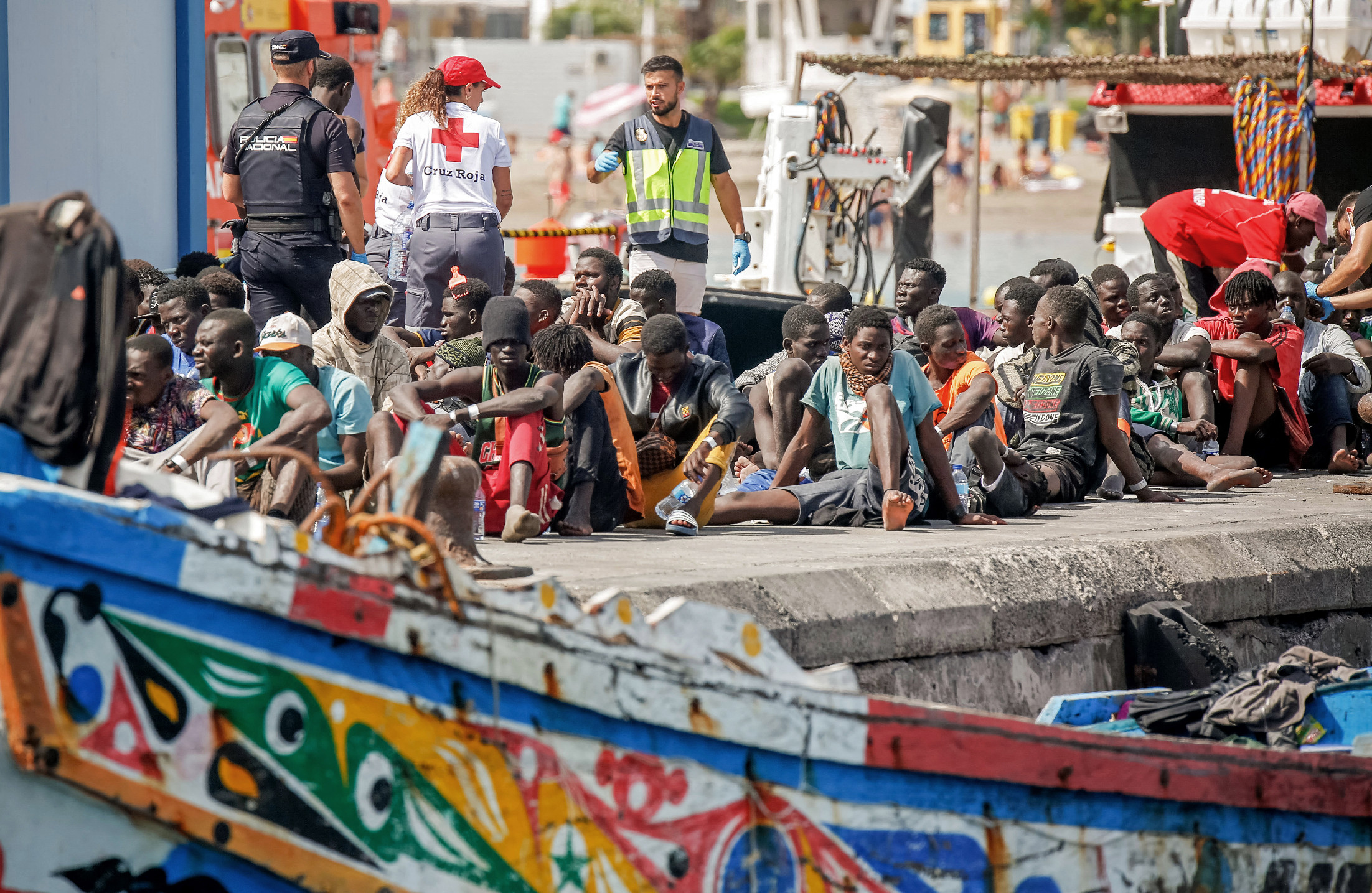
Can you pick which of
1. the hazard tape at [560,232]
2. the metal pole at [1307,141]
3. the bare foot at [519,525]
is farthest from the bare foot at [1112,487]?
the hazard tape at [560,232]

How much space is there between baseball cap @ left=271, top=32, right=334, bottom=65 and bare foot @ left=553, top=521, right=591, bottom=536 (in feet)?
8.16

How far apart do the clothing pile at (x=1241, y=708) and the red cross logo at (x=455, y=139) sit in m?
4.06

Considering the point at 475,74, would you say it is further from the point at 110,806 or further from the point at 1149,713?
the point at 110,806

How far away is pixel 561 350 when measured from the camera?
18.7 feet

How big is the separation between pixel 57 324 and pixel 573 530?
267 cm

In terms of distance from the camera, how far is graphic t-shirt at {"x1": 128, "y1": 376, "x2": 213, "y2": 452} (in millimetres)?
4734

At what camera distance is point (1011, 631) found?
196 inches

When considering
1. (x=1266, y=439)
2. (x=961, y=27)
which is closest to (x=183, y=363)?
(x=1266, y=439)

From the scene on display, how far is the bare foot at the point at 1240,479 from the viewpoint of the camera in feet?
23.0

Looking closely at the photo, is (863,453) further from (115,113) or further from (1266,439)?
(115,113)

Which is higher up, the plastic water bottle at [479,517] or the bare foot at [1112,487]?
the plastic water bottle at [479,517]

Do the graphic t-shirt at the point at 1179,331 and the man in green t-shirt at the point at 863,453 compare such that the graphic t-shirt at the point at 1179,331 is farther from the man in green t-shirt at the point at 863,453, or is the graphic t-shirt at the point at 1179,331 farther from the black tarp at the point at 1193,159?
the black tarp at the point at 1193,159

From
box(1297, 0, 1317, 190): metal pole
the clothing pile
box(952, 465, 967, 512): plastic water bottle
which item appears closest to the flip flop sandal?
box(952, 465, 967, 512): plastic water bottle

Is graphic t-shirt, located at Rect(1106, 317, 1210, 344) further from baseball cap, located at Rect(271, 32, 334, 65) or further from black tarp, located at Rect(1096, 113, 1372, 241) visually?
black tarp, located at Rect(1096, 113, 1372, 241)
